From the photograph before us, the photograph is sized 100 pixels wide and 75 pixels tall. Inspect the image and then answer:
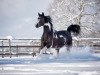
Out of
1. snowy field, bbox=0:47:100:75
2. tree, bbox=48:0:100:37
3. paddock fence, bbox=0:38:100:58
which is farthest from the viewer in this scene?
tree, bbox=48:0:100:37

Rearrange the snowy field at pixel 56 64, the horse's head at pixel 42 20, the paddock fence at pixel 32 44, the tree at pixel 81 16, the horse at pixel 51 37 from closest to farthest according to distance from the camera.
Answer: the snowy field at pixel 56 64 < the horse at pixel 51 37 < the horse's head at pixel 42 20 < the paddock fence at pixel 32 44 < the tree at pixel 81 16

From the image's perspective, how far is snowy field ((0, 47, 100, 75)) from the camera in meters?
10.6

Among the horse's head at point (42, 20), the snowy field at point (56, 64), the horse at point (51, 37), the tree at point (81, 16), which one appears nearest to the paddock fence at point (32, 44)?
the snowy field at point (56, 64)

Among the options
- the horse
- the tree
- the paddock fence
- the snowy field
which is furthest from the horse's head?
the tree

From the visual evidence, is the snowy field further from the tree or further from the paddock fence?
the tree

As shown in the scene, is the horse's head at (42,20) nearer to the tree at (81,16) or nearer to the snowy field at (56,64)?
the snowy field at (56,64)

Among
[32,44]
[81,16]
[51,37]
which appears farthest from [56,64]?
A: [81,16]

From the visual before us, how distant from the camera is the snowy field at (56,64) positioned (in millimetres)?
10586

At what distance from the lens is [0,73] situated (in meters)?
10.5

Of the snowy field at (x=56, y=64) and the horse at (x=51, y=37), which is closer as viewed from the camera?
the snowy field at (x=56, y=64)

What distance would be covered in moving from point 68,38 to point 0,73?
876 centimetres

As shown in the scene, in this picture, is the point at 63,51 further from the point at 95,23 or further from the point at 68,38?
the point at 95,23

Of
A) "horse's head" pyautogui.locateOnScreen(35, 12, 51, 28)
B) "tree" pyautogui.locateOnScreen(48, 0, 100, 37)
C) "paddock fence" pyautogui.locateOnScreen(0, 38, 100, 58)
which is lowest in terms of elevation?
"paddock fence" pyautogui.locateOnScreen(0, 38, 100, 58)

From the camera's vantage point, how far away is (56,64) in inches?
518
